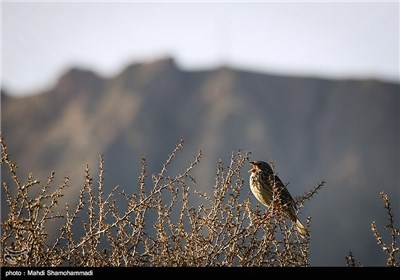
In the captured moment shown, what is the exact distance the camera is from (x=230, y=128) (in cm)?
8725

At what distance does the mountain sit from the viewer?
80.9 metres

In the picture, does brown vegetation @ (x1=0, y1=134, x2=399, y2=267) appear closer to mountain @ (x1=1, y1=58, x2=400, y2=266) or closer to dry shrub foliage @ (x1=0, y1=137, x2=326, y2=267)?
dry shrub foliage @ (x1=0, y1=137, x2=326, y2=267)

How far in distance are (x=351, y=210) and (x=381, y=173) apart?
32.2 feet

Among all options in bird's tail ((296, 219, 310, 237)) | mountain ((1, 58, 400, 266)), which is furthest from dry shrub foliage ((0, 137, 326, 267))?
mountain ((1, 58, 400, 266))

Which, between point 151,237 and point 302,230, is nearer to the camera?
point 151,237

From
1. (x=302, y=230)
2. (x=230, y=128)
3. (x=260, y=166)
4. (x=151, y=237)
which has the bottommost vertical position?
(x=230, y=128)

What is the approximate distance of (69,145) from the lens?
87938mm

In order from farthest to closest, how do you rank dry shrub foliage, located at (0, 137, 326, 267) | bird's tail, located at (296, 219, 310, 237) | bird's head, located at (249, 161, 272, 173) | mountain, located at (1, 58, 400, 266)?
mountain, located at (1, 58, 400, 266), bird's head, located at (249, 161, 272, 173), bird's tail, located at (296, 219, 310, 237), dry shrub foliage, located at (0, 137, 326, 267)

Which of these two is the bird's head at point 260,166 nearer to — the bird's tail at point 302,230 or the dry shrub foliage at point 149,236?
the bird's tail at point 302,230

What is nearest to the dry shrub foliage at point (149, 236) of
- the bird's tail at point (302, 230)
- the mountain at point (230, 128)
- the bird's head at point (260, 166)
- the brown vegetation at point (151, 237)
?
the brown vegetation at point (151, 237)

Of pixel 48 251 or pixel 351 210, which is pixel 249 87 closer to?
pixel 351 210

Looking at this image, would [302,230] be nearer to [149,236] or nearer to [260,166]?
[260,166]

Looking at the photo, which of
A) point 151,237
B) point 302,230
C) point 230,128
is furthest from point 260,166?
point 230,128

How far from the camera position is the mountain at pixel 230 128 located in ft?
265
